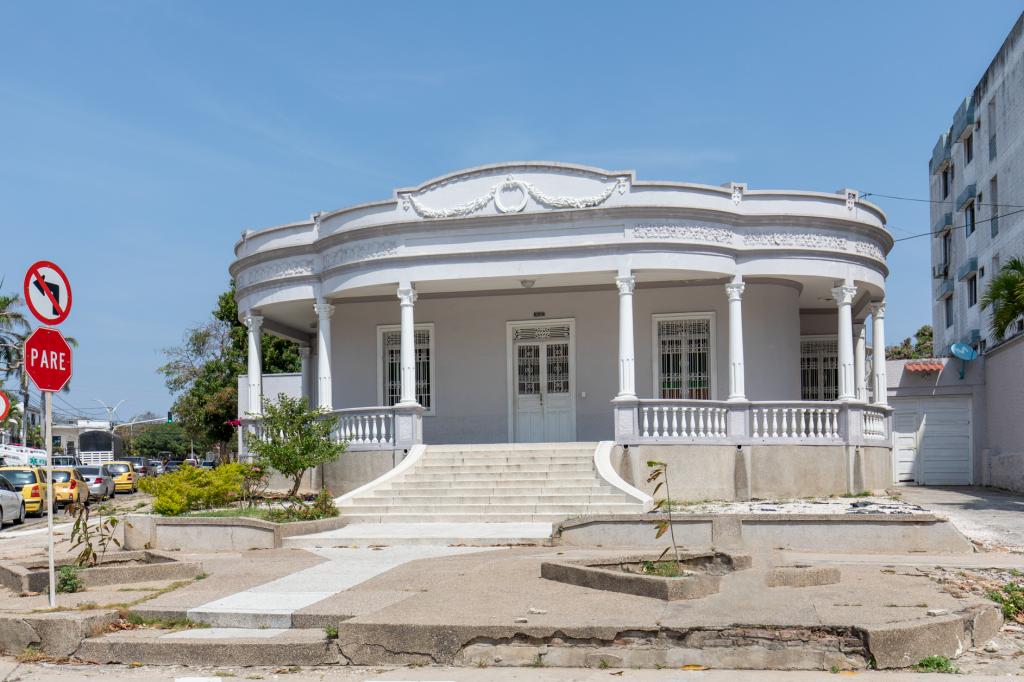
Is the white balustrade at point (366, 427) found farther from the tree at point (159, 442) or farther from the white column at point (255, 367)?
the tree at point (159, 442)

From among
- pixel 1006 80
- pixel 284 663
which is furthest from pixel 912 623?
pixel 1006 80

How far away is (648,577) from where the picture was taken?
8.53 meters

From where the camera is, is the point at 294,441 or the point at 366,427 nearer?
the point at 294,441

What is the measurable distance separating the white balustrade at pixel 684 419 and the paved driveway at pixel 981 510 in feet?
11.7

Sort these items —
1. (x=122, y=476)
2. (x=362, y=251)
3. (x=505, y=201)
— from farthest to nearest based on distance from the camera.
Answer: (x=122, y=476) < (x=362, y=251) < (x=505, y=201)

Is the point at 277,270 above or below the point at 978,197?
below

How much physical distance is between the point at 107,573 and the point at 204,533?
4131mm

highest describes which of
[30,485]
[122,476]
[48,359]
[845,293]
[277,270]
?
[277,270]

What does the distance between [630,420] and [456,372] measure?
5044 mm

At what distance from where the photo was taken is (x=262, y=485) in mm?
18750

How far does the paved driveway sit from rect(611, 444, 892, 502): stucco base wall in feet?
4.22

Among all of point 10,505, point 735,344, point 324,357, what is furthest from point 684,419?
point 10,505

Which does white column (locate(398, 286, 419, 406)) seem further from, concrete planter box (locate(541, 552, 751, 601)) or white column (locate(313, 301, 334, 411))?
concrete planter box (locate(541, 552, 751, 601))

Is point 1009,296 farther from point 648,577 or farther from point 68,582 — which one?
point 68,582
